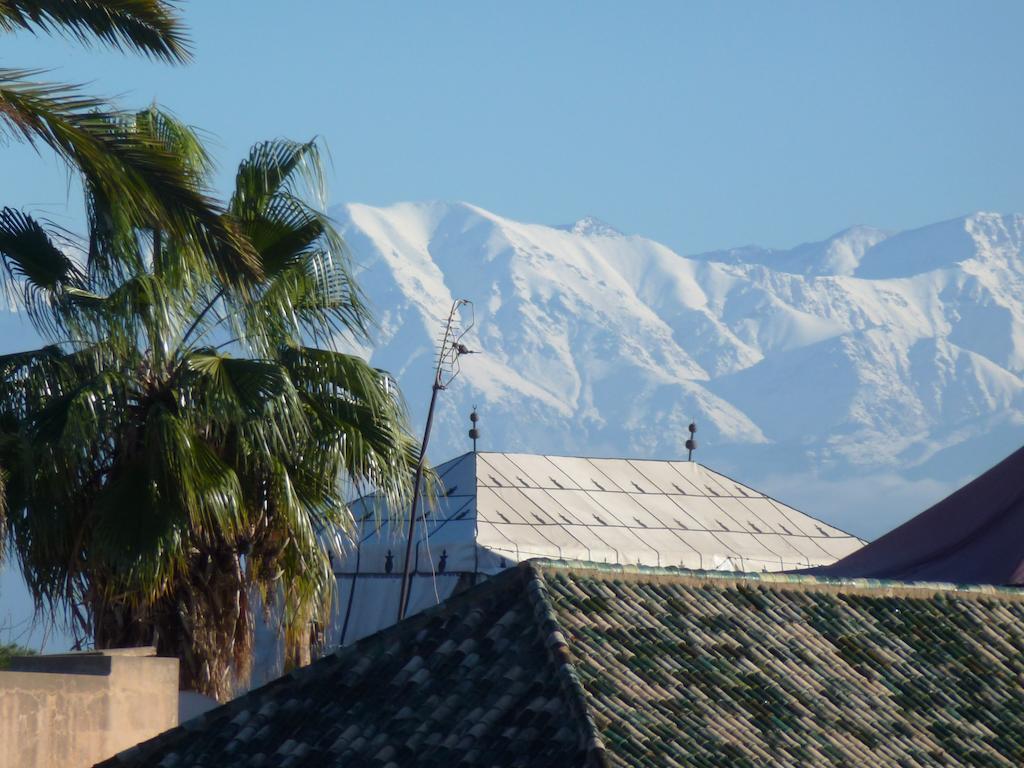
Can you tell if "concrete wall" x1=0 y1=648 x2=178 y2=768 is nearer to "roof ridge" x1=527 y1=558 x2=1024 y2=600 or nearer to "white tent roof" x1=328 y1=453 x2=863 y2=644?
"roof ridge" x1=527 y1=558 x2=1024 y2=600

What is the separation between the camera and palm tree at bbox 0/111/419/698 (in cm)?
1769

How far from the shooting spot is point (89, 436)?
57.8 feet

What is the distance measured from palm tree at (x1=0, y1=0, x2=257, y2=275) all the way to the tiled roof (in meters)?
3.51

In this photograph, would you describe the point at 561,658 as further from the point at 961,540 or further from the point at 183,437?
the point at 961,540

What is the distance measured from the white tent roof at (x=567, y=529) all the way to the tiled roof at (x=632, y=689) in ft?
49.0

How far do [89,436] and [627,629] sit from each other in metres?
5.70

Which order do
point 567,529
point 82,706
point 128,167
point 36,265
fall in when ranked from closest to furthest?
point 128,167 < point 82,706 < point 36,265 < point 567,529

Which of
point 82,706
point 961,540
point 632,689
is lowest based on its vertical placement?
point 82,706

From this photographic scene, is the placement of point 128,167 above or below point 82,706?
above

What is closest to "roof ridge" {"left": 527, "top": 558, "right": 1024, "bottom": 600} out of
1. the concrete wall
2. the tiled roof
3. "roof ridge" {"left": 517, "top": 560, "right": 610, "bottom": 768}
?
the tiled roof

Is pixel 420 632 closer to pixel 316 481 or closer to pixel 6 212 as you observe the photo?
pixel 316 481

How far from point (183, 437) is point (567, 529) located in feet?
61.3

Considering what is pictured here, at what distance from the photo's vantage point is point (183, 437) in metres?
17.7

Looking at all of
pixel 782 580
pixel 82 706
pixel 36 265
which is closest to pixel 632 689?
pixel 782 580
